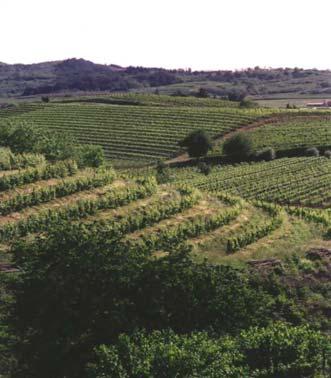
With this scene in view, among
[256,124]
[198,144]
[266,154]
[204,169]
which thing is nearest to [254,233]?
[204,169]

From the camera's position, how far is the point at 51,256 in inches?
850

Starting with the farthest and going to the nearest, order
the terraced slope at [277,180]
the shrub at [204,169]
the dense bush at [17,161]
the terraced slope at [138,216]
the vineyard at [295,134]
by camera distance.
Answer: the vineyard at [295,134] → the shrub at [204,169] → the terraced slope at [277,180] → the dense bush at [17,161] → the terraced slope at [138,216]

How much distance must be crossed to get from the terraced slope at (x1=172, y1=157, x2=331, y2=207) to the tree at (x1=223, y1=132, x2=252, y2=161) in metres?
2.99

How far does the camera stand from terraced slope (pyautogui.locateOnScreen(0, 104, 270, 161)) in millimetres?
79000

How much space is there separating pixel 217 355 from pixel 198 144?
5820 centimetres

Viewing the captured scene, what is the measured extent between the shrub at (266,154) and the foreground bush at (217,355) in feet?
179

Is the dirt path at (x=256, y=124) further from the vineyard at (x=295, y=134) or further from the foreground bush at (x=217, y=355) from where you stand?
the foreground bush at (x=217, y=355)

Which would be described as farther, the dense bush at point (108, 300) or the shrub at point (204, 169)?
the shrub at point (204, 169)

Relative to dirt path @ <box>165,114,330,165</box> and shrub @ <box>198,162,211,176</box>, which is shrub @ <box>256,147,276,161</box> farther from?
dirt path @ <box>165,114,330,165</box>

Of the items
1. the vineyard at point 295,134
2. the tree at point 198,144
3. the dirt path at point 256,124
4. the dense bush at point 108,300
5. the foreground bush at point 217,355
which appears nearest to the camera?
the foreground bush at point 217,355

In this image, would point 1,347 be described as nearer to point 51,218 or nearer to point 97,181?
point 51,218

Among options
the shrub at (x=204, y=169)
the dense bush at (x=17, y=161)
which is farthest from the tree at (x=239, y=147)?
the dense bush at (x=17, y=161)

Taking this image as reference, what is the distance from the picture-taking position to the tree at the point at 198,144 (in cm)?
7319

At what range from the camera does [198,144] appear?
73.5 metres
